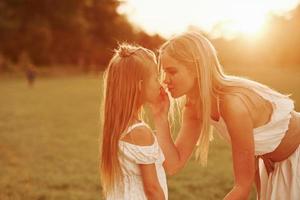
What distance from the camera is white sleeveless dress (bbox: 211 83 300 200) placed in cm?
357

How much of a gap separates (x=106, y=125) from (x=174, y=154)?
69 cm

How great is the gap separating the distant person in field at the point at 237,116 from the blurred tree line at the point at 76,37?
44048 millimetres

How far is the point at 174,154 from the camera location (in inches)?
155

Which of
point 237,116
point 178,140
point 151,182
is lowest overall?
point 151,182

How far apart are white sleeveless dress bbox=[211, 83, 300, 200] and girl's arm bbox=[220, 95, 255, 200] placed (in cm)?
15

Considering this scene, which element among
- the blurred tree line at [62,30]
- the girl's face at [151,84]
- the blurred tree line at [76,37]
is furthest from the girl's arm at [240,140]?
the blurred tree line at [62,30]

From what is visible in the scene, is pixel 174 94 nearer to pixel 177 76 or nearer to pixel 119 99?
pixel 177 76

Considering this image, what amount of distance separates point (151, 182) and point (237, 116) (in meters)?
0.60

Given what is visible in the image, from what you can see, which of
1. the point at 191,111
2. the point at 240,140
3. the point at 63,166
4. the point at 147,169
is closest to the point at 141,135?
the point at 147,169

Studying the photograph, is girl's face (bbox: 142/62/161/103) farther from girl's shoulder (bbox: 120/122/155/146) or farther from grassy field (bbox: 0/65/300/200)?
grassy field (bbox: 0/65/300/200)

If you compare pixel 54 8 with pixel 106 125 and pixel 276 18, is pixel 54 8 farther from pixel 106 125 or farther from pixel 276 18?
pixel 106 125

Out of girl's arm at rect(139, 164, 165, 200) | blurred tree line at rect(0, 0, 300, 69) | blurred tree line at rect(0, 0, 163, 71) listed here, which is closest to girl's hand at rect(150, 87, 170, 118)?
girl's arm at rect(139, 164, 165, 200)

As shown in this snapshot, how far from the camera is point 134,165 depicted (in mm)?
3369

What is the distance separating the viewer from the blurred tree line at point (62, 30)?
56.6 m
